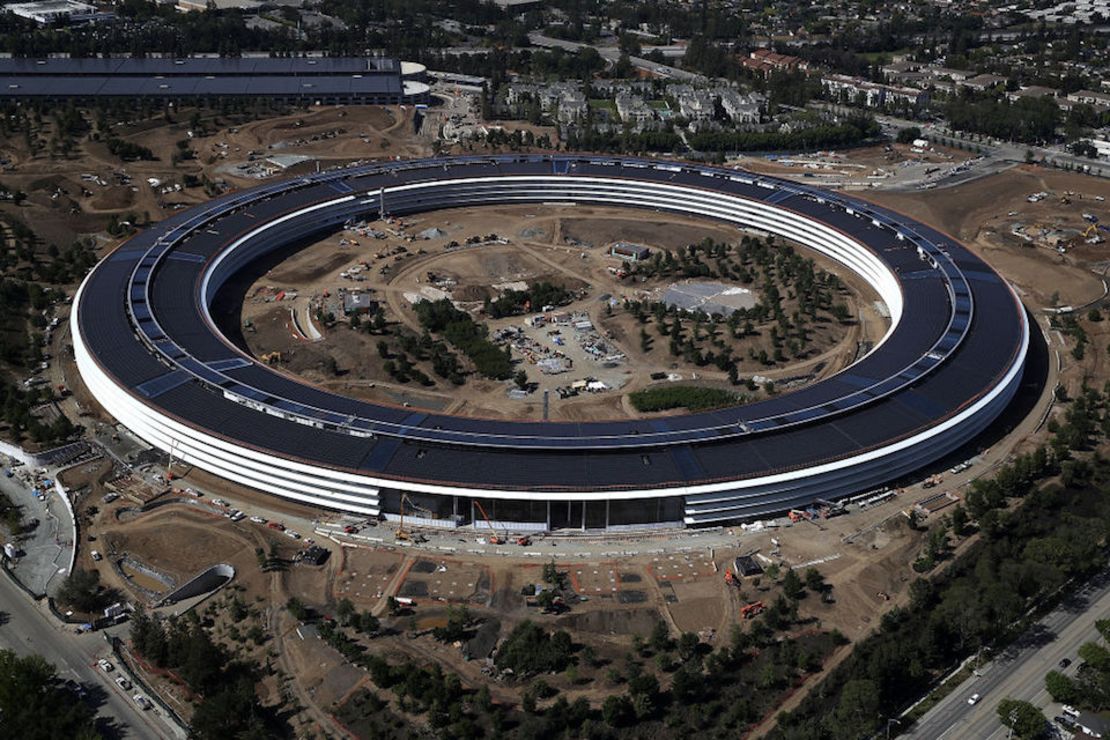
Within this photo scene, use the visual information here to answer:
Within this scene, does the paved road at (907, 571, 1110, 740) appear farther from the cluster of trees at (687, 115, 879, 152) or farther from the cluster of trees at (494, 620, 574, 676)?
the cluster of trees at (687, 115, 879, 152)

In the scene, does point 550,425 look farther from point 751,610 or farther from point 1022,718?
point 1022,718

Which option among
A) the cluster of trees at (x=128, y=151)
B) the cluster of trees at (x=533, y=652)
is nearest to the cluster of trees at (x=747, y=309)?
the cluster of trees at (x=533, y=652)

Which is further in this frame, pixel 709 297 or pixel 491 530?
pixel 709 297

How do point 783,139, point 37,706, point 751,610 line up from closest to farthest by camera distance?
point 37,706
point 751,610
point 783,139

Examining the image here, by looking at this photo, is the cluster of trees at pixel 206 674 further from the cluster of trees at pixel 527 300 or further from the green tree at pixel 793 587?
the cluster of trees at pixel 527 300

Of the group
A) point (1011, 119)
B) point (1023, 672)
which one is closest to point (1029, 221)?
point (1011, 119)

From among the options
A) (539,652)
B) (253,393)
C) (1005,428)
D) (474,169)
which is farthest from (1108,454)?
(474,169)
